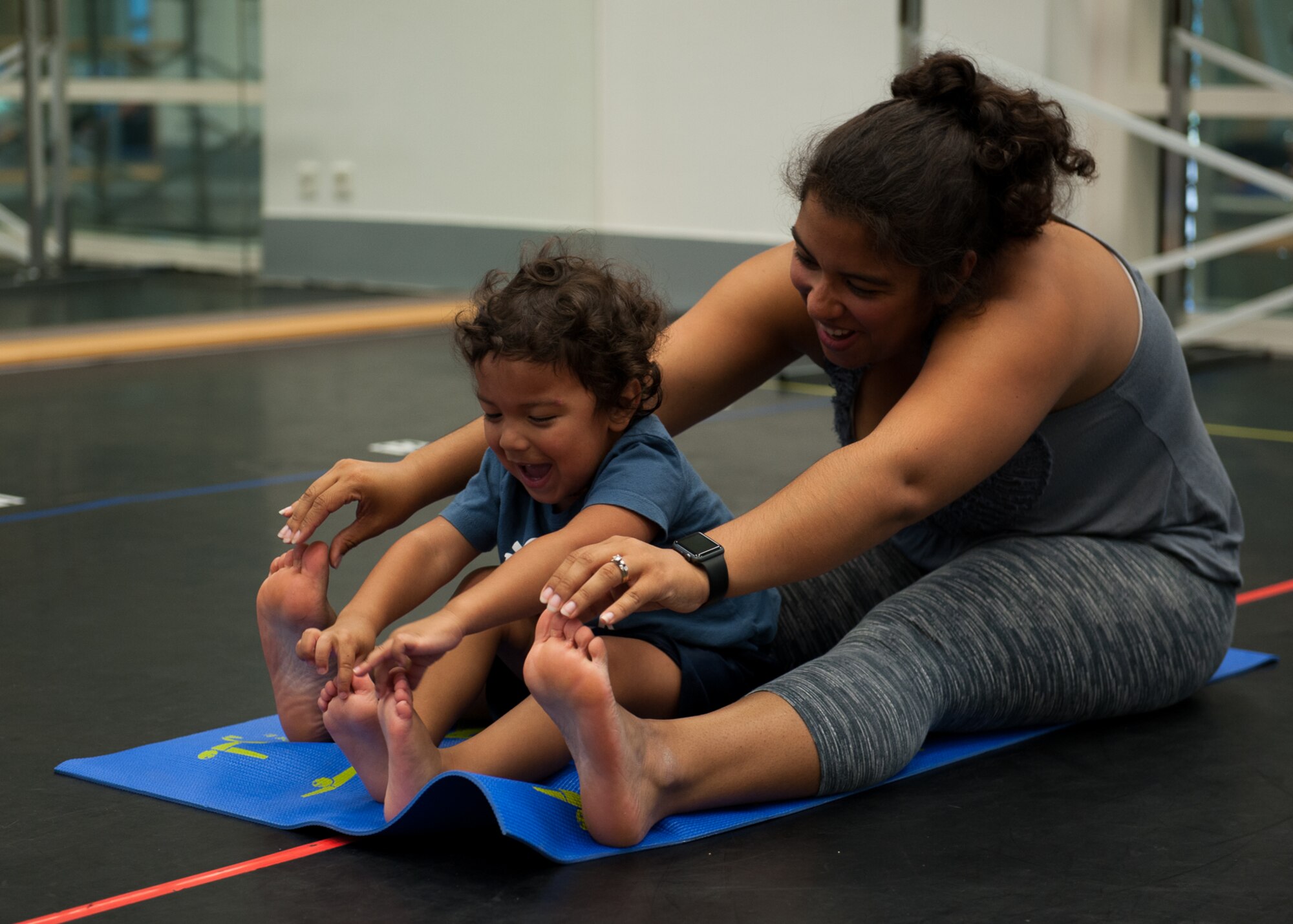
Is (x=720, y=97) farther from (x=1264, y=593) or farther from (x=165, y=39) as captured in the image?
(x=1264, y=593)

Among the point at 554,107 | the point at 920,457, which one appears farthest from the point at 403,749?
the point at 554,107

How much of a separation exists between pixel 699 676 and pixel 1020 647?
1.03 feet

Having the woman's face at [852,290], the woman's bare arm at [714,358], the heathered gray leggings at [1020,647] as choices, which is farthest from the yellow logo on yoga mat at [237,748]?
the woman's face at [852,290]

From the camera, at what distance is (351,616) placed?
149cm

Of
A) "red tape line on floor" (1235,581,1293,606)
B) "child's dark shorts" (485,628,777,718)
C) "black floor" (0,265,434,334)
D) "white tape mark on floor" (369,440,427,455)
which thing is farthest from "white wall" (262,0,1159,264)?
"child's dark shorts" (485,628,777,718)

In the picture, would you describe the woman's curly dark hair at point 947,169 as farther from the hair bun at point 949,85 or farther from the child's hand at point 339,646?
the child's hand at point 339,646

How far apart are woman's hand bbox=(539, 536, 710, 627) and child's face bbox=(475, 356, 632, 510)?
0.70ft

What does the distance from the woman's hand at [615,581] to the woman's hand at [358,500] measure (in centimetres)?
34

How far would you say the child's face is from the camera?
1.52 m

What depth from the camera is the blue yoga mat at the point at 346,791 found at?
1.40 metres

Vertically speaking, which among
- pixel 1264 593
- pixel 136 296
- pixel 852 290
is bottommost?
pixel 136 296

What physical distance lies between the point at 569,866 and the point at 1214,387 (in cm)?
339

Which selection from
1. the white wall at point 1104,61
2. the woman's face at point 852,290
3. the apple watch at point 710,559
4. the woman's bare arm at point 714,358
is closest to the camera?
the apple watch at point 710,559

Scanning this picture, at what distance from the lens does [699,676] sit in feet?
5.37
